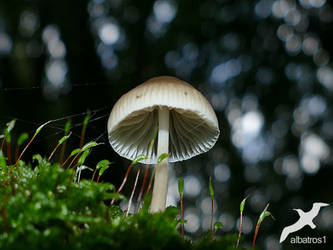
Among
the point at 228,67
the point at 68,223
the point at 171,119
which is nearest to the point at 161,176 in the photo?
the point at 171,119

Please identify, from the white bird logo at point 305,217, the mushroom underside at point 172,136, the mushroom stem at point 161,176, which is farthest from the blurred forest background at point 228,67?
the white bird logo at point 305,217

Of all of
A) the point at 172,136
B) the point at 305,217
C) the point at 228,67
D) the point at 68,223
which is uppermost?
the point at 228,67

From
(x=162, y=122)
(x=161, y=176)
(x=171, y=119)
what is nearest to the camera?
(x=161, y=176)

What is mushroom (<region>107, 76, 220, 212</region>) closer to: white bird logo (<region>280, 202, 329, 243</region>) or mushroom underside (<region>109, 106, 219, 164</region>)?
mushroom underside (<region>109, 106, 219, 164</region>)

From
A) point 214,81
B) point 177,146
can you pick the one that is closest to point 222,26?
point 214,81

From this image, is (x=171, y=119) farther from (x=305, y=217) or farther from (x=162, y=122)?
(x=305, y=217)

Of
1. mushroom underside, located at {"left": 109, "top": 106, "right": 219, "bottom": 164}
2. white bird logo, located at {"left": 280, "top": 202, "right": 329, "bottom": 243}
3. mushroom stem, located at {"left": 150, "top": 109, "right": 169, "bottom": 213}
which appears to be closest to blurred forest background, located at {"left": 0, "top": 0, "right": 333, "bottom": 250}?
mushroom underside, located at {"left": 109, "top": 106, "right": 219, "bottom": 164}

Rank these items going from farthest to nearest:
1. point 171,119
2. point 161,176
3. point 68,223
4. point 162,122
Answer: point 171,119
point 162,122
point 161,176
point 68,223
